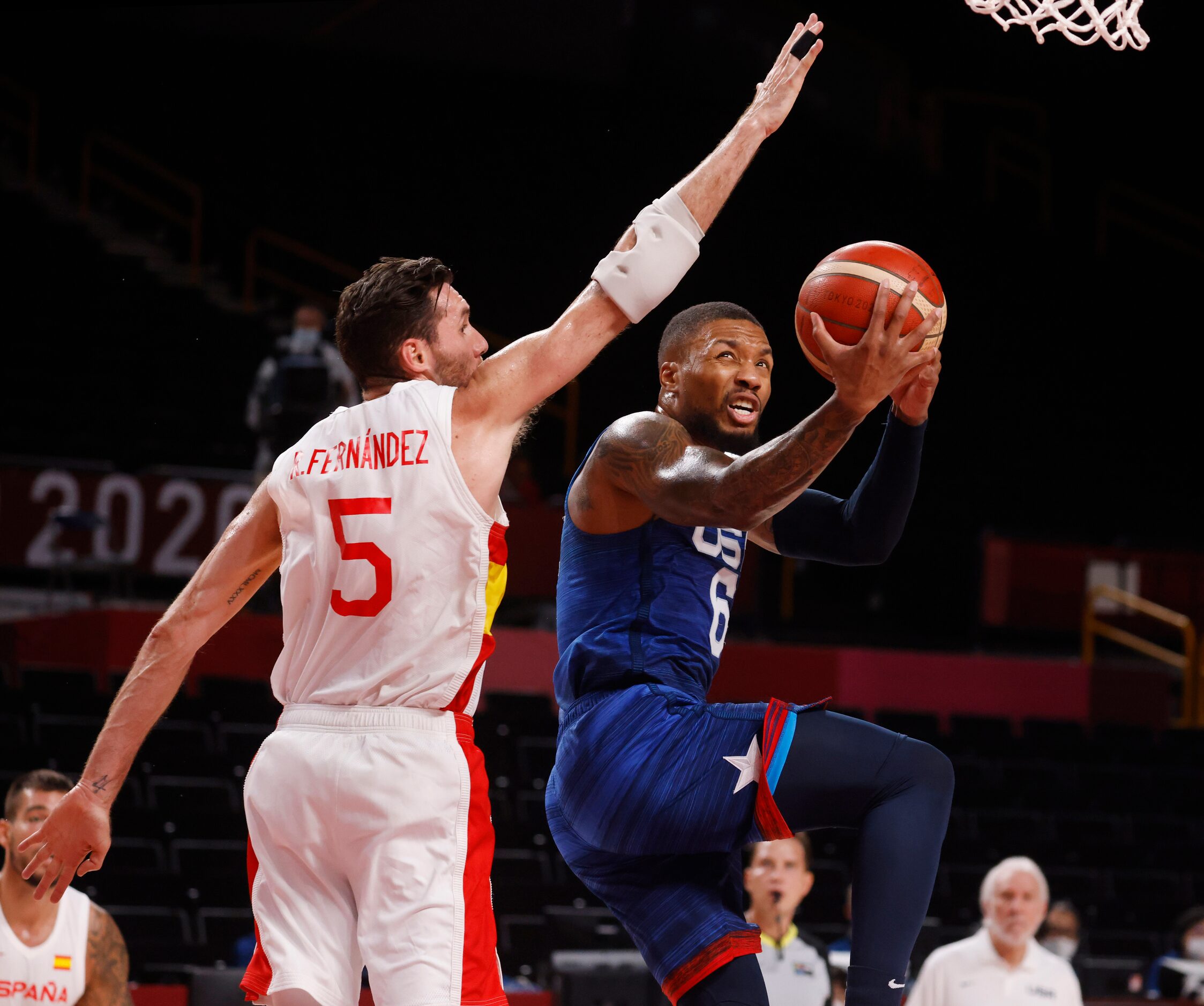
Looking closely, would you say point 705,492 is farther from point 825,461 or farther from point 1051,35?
point 1051,35

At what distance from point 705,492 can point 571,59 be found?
14.2 meters

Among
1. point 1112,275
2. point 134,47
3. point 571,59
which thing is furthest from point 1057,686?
point 134,47

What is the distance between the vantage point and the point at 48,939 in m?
5.20

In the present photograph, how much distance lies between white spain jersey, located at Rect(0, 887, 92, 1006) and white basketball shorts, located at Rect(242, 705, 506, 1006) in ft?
8.57

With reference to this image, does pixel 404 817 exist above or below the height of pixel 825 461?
below

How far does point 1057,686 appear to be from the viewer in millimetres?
11727

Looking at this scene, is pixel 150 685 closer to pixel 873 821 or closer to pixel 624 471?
pixel 624 471

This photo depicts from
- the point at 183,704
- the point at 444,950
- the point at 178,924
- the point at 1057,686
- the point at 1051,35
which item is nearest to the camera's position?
the point at 444,950

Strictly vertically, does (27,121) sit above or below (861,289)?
above

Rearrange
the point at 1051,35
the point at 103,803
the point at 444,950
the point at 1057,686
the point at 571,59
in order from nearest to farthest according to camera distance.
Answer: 1. the point at 444,950
2. the point at 103,803
3. the point at 1057,686
4. the point at 1051,35
5. the point at 571,59

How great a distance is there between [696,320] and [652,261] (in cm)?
65

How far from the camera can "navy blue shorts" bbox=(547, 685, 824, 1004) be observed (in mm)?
3111

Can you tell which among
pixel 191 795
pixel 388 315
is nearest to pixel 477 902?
pixel 388 315

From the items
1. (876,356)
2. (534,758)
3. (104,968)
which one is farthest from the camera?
(534,758)
